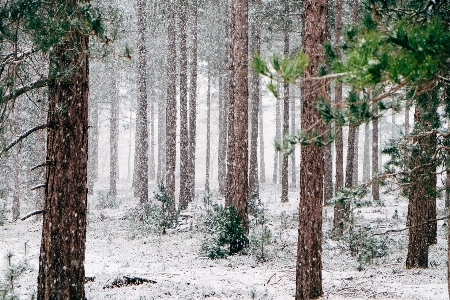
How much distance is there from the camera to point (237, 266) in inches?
390

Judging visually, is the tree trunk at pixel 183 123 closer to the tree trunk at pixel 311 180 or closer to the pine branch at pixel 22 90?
the tree trunk at pixel 311 180

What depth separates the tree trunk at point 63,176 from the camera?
225 inches

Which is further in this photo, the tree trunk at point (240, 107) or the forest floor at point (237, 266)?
the tree trunk at point (240, 107)

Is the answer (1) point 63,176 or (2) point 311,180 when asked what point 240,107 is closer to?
(2) point 311,180

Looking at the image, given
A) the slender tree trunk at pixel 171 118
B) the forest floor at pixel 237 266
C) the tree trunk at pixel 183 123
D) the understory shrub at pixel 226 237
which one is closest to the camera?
the forest floor at pixel 237 266

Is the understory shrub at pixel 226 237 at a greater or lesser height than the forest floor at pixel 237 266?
greater

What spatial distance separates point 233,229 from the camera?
10781 millimetres

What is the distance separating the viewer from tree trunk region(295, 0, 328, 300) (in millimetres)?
6781

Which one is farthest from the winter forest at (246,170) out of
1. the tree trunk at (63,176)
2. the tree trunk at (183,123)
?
the tree trunk at (183,123)

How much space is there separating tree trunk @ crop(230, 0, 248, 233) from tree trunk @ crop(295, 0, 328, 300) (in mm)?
Answer: 4162

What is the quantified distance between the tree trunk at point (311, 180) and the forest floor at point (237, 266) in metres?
0.50

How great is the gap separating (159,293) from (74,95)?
3.80 m

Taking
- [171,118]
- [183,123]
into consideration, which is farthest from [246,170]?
[183,123]

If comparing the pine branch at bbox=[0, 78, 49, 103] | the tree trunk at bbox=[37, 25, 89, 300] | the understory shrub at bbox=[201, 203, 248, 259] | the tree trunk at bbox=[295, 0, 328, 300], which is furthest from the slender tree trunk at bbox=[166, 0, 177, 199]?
the pine branch at bbox=[0, 78, 49, 103]
